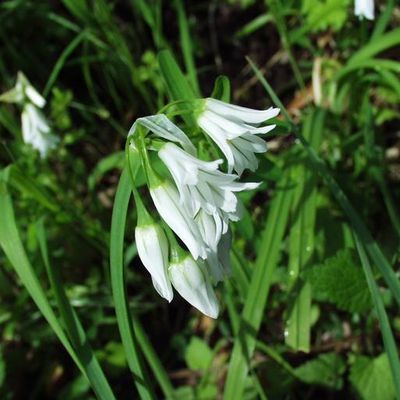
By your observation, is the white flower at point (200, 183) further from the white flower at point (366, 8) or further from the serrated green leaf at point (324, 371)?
the white flower at point (366, 8)

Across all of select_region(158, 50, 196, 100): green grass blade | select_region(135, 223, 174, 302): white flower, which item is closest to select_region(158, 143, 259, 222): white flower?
select_region(135, 223, 174, 302): white flower

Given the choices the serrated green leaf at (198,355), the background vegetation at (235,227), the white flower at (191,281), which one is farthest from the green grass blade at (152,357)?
the white flower at (191,281)

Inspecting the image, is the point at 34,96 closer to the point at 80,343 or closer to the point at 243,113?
the point at 80,343

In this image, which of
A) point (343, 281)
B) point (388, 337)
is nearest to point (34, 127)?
point (343, 281)

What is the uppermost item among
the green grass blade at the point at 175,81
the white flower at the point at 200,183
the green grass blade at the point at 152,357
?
the green grass blade at the point at 175,81

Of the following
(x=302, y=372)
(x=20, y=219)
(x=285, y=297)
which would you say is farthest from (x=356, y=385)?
(x=20, y=219)

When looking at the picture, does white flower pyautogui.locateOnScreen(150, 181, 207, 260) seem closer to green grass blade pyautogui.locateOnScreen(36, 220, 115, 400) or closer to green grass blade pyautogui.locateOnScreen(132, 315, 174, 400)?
green grass blade pyautogui.locateOnScreen(36, 220, 115, 400)
